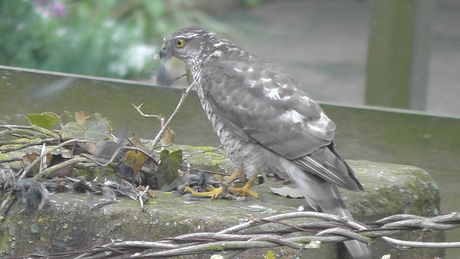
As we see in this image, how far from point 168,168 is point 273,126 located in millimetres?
408

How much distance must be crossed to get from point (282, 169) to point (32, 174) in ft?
2.90

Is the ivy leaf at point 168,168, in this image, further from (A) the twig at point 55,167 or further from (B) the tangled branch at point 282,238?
(B) the tangled branch at point 282,238

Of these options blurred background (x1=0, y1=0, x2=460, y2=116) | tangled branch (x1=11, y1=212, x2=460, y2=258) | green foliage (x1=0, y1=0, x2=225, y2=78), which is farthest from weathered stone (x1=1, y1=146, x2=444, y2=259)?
green foliage (x1=0, y1=0, x2=225, y2=78)

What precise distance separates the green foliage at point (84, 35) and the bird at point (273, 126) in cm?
267

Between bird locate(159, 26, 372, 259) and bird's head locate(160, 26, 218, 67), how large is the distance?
8cm

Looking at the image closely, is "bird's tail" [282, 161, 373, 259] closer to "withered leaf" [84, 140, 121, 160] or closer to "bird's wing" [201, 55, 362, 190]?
"bird's wing" [201, 55, 362, 190]

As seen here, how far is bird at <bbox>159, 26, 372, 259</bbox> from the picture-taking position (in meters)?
2.47

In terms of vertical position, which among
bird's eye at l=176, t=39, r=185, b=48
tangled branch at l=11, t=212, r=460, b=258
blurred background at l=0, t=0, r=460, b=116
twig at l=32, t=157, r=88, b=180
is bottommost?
blurred background at l=0, t=0, r=460, b=116

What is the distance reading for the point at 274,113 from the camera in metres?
2.72

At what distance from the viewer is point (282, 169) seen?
8.80ft

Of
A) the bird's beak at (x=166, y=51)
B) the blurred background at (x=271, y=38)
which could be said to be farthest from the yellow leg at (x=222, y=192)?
the blurred background at (x=271, y=38)

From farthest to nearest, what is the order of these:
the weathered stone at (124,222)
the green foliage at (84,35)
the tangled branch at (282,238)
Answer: the green foliage at (84,35) < the weathered stone at (124,222) < the tangled branch at (282,238)

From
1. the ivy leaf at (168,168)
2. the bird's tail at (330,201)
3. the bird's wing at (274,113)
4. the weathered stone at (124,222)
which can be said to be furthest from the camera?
the ivy leaf at (168,168)

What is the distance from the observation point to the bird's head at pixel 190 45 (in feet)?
10.5
